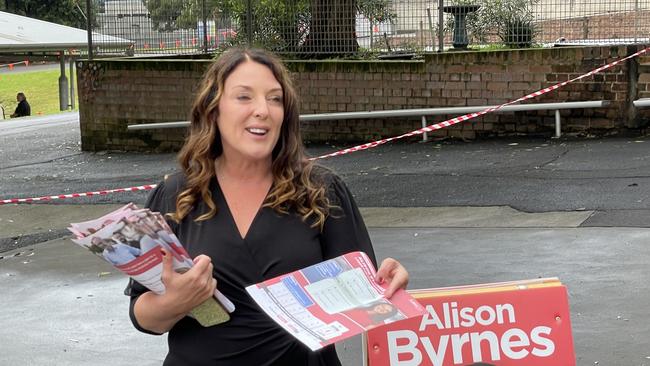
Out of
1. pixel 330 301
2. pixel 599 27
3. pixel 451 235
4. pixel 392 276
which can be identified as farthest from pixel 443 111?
pixel 330 301

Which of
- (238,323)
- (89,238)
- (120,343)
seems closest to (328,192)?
(238,323)

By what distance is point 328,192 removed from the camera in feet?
10.2

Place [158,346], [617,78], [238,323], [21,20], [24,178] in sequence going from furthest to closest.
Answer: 1. [21,20]
2. [24,178]
3. [617,78]
4. [158,346]
5. [238,323]

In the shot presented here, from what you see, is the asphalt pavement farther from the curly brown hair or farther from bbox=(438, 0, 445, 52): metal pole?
the curly brown hair

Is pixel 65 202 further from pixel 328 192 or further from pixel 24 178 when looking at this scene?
pixel 328 192

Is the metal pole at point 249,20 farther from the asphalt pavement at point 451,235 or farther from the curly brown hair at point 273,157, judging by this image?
the curly brown hair at point 273,157

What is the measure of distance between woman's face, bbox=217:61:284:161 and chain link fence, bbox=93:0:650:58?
35.2ft

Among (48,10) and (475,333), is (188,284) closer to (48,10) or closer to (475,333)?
(475,333)

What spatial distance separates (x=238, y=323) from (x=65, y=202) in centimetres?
872

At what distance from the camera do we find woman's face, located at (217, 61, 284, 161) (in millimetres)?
3021

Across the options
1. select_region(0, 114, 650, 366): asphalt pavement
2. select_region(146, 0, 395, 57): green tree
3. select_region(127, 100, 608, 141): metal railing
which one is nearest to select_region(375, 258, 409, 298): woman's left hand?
select_region(0, 114, 650, 366): asphalt pavement

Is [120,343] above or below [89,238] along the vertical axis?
below

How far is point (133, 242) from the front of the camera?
2559mm

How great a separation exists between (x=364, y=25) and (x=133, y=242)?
1270cm
